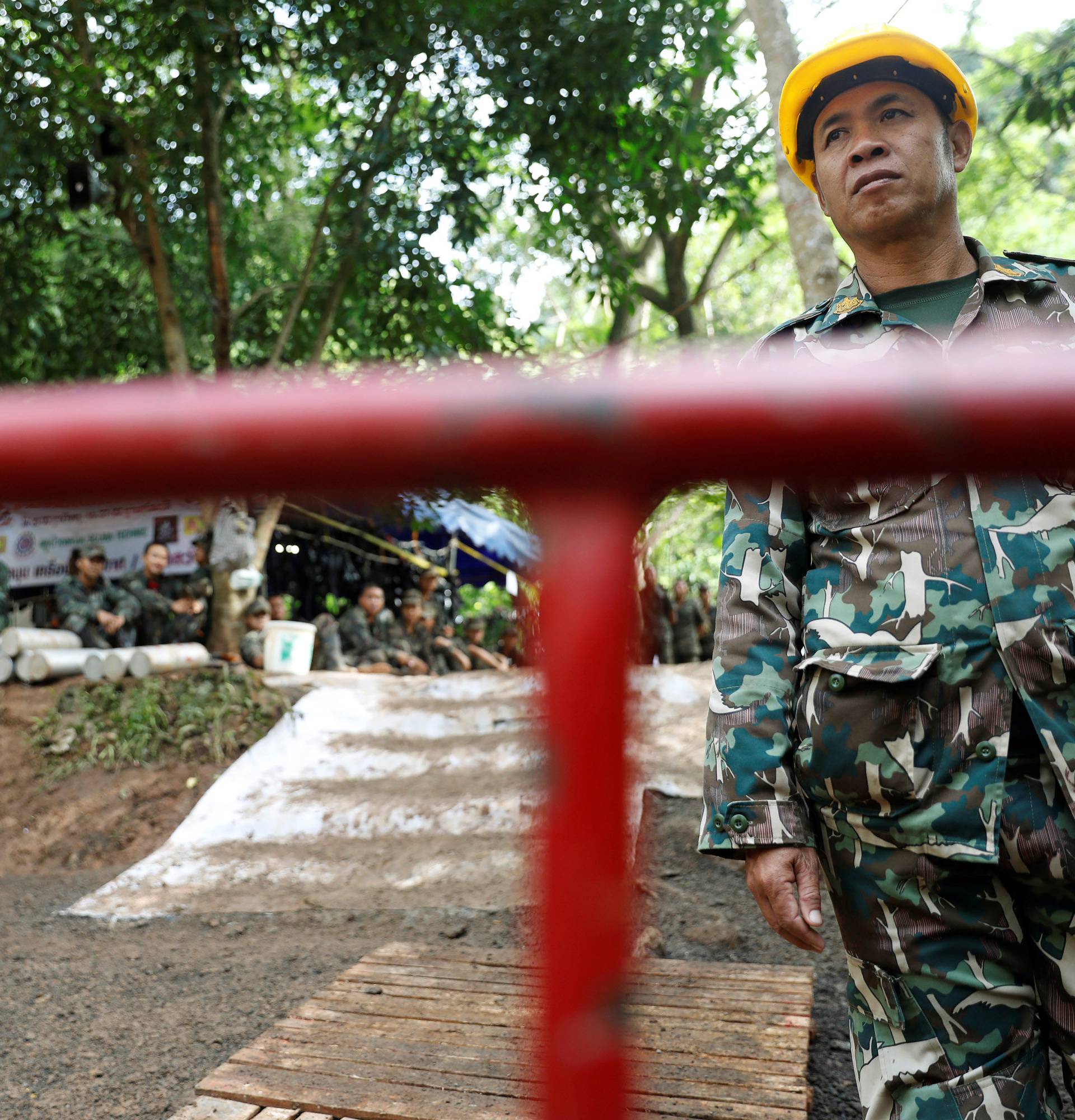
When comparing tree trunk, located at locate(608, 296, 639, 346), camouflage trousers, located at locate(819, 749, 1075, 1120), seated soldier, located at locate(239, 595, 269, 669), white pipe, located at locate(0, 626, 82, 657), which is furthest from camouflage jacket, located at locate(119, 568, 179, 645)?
camouflage trousers, located at locate(819, 749, 1075, 1120)

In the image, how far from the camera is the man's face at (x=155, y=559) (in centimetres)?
929

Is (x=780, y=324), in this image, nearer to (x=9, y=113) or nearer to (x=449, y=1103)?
(x=449, y=1103)

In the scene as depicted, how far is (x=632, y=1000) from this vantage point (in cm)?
39

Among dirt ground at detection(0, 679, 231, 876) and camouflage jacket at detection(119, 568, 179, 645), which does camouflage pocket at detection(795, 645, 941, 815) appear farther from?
camouflage jacket at detection(119, 568, 179, 645)

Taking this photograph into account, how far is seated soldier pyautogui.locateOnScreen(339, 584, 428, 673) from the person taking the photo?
33.8ft

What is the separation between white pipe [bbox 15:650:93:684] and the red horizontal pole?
838 cm

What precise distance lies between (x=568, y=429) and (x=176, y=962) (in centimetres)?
450

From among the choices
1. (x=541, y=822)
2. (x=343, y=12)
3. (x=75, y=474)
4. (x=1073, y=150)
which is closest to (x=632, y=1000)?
(x=541, y=822)

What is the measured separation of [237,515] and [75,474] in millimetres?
227

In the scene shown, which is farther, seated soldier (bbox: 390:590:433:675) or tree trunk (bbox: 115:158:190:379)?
seated soldier (bbox: 390:590:433:675)

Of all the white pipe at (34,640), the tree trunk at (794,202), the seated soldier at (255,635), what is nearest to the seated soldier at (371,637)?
the seated soldier at (255,635)

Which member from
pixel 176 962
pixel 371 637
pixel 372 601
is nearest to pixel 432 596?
pixel 372 601

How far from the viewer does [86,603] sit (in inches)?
347

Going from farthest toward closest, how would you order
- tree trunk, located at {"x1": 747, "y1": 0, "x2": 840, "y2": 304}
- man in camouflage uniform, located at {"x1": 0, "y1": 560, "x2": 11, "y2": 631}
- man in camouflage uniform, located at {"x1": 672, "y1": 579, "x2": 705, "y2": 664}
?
man in camouflage uniform, located at {"x1": 672, "y1": 579, "x2": 705, "y2": 664}
man in camouflage uniform, located at {"x1": 0, "y1": 560, "x2": 11, "y2": 631}
tree trunk, located at {"x1": 747, "y1": 0, "x2": 840, "y2": 304}
